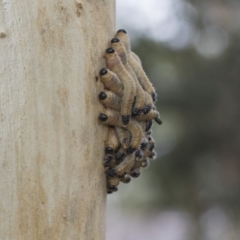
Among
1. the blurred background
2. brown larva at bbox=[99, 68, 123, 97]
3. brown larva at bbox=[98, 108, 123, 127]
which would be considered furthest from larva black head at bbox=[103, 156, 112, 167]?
the blurred background

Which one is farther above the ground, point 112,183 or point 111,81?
point 111,81

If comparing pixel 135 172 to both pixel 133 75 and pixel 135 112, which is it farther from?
pixel 133 75

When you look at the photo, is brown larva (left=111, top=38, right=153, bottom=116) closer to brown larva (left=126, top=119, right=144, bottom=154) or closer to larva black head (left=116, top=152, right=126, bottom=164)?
brown larva (left=126, top=119, right=144, bottom=154)

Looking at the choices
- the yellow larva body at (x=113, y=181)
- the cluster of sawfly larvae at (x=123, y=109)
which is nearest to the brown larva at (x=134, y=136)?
the cluster of sawfly larvae at (x=123, y=109)

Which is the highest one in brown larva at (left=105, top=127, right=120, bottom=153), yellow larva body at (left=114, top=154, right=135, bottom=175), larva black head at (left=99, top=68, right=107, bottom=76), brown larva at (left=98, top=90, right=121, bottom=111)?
larva black head at (left=99, top=68, right=107, bottom=76)

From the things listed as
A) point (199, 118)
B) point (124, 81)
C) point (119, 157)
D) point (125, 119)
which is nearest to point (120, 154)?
point (119, 157)

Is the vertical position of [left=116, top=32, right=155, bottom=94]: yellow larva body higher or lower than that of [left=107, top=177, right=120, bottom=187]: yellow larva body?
higher

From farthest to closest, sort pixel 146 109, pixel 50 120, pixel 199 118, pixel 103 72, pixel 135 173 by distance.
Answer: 1. pixel 199 118
2. pixel 135 173
3. pixel 146 109
4. pixel 103 72
5. pixel 50 120
